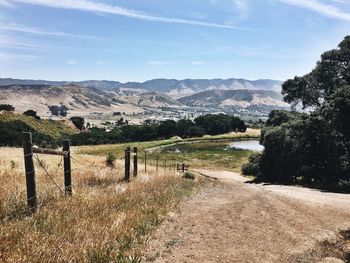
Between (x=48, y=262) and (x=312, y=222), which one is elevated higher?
(x=48, y=262)

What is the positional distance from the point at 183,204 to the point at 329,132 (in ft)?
94.2

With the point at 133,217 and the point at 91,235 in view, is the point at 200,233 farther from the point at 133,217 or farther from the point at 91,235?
the point at 91,235

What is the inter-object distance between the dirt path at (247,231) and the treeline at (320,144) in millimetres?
17688

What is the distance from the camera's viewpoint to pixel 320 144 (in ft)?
148

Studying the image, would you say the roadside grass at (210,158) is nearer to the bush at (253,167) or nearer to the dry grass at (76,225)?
the bush at (253,167)

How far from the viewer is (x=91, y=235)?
10.9 meters

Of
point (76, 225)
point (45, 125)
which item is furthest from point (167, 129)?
point (76, 225)

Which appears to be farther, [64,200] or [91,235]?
[64,200]

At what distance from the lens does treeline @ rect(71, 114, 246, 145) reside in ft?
394

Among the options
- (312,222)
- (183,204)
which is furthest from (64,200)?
(312,222)

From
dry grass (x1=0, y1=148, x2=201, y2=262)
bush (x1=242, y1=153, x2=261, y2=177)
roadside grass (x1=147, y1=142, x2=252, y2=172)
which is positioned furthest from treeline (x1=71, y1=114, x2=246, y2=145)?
dry grass (x1=0, y1=148, x2=201, y2=262)

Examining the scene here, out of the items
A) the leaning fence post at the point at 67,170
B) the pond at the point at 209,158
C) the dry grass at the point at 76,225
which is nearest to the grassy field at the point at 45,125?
the pond at the point at 209,158

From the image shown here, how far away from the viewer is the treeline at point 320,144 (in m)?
39.4

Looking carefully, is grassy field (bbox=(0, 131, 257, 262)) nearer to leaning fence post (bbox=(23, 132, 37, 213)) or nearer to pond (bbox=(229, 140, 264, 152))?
leaning fence post (bbox=(23, 132, 37, 213))
